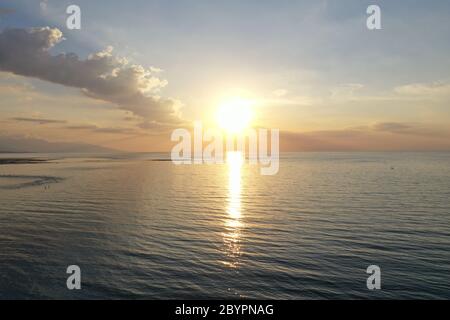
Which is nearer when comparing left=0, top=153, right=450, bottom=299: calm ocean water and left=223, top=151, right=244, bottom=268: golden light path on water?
left=0, top=153, right=450, bottom=299: calm ocean water

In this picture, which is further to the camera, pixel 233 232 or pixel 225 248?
pixel 233 232

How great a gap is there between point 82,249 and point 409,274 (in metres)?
30.9

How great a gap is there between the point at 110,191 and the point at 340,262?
210 feet

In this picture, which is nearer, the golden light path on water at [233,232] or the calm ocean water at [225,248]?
the calm ocean water at [225,248]

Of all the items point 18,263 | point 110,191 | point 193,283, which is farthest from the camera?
point 110,191

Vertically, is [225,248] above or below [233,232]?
below

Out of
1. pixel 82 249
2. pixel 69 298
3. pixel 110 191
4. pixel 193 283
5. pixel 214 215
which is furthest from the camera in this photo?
pixel 110 191

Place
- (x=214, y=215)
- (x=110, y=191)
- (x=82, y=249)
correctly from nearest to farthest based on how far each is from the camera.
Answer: (x=82, y=249)
(x=214, y=215)
(x=110, y=191)
